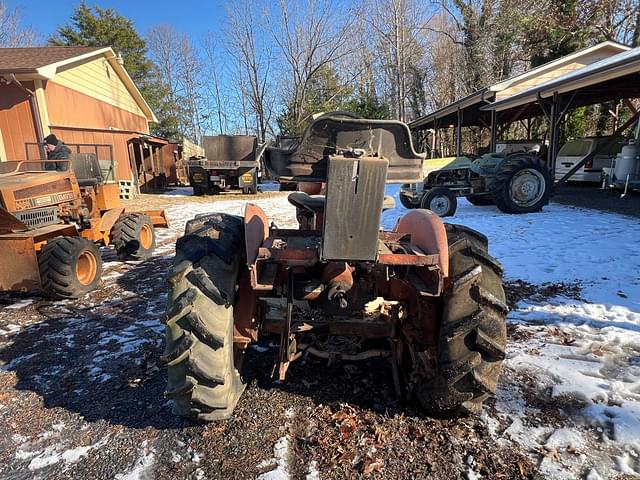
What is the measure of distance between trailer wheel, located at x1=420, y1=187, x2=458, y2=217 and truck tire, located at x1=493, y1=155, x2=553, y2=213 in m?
1.03

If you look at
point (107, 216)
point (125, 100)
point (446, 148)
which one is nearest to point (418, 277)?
point (107, 216)

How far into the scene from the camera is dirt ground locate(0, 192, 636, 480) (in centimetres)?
217

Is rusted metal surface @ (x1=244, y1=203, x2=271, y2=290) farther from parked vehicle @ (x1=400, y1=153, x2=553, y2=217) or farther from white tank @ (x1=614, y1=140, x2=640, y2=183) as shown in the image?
white tank @ (x1=614, y1=140, x2=640, y2=183)

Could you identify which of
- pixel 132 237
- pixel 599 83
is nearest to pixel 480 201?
pixel 599 83

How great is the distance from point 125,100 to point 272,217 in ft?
48.5

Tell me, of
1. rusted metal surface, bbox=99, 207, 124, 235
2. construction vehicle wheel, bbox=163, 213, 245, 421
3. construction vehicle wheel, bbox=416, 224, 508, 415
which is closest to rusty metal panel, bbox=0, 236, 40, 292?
rusted metal surface, bbox=99, 207, 124, 235

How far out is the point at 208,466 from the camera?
2170 millimetres

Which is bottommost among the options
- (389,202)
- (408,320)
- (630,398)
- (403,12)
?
(630,398)

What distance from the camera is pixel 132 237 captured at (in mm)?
6395

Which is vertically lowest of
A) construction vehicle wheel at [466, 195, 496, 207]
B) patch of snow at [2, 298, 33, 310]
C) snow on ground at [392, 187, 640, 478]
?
snow on ground at [392, 187, 640, 478]

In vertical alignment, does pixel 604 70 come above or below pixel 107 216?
above

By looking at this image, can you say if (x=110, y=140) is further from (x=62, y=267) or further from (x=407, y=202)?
(x=62, y=267)

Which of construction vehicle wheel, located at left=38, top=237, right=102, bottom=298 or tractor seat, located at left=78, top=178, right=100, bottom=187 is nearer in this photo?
construction vehicle wheel, located at left=38, top=237, right=102, bottom=298

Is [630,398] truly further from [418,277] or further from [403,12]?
[403,12]
